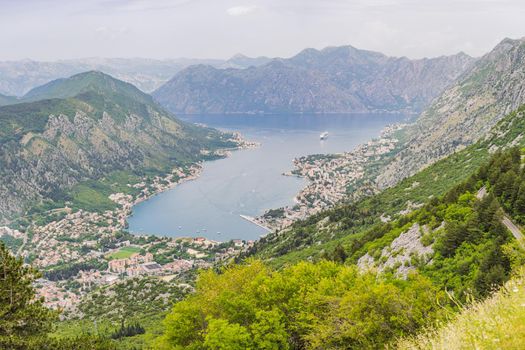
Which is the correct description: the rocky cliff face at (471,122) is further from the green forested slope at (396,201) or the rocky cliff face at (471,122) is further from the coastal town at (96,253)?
the coastal town at (96,253)

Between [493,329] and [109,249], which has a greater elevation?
[493,329]

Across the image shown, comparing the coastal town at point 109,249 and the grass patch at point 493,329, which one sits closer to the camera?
the grass patch at point 493,329

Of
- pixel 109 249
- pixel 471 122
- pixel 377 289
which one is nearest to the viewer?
pixel 377 289

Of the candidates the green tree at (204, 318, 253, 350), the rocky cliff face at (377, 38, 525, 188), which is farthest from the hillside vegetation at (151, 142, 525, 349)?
the rocky cliff face at (377, 38, 525, 188)

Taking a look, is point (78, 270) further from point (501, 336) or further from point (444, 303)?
point (501, 336)

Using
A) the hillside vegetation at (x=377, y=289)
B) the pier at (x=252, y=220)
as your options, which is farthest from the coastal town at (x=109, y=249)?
the hillside vegetation at (x=377, y=289)

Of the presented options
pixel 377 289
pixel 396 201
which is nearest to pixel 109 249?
pixel 396 201

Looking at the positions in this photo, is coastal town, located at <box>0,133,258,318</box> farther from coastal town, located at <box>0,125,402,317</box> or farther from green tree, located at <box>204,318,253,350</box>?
green tree, located at <box>204,318,253,350</box>

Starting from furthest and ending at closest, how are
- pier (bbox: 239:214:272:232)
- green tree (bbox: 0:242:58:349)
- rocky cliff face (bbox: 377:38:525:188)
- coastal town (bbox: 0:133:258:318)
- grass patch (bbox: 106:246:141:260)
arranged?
pier (bbox: 239:214:272:232), rocky cliff face (bbox: 377:38:525:188), grass patch (bbox: 106:246:141:260), coastal town (bbox: 0:133:258:318), green tree (bbox: 0:242:58:349)

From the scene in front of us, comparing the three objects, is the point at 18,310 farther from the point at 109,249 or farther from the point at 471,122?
the point at 471,122

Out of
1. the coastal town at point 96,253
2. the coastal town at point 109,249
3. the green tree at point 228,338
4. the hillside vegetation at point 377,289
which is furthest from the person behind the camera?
the coastal town at point 109,249

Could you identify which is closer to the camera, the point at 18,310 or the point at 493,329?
the point at 493,329
